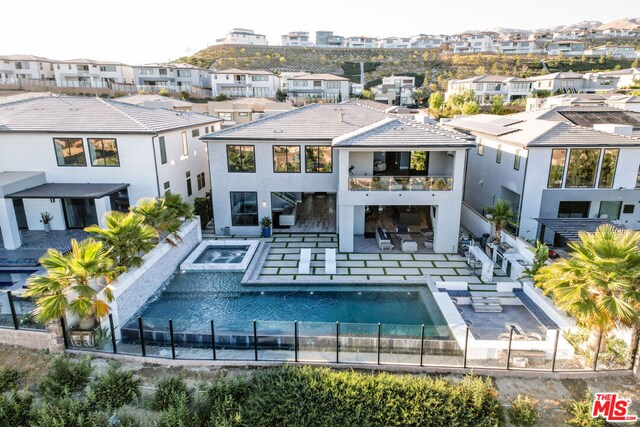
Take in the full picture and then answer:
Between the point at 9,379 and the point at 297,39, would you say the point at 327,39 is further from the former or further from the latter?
the point at 9,379

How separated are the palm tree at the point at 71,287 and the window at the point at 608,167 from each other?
872 inches

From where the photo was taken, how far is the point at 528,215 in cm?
2009

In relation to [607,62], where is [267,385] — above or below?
below

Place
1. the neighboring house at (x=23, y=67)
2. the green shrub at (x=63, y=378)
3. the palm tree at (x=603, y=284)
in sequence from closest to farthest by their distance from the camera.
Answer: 1. the palm tree at (x=603, y=284)
2. the green shrub at (x=63, y=378)
3. the neighboring house at (x=23, y=67)

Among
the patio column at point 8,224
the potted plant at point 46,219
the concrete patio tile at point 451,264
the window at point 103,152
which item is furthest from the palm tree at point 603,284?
the potted plant at point 46,219

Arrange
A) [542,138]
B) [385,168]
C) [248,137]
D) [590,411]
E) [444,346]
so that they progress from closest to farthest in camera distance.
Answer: [590,411] → [444,346] → [542,138] → [248,137] → [385,168]

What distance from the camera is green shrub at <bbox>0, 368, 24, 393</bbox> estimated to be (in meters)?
10.4

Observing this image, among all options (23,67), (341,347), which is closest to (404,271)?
(341,347)

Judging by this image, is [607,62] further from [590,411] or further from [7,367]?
[7,367]

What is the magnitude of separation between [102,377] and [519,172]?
19674mm

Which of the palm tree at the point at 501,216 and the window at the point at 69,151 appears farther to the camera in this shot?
the window at the point at 69,151

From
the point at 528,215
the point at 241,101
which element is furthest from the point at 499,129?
the point at 241,101

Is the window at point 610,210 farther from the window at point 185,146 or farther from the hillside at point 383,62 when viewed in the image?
the hillside at point 383,62

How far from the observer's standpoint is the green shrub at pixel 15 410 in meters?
9.38
